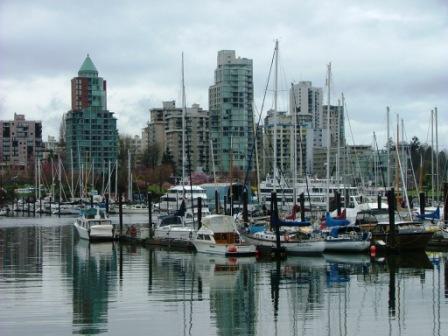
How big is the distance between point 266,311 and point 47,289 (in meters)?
12.7

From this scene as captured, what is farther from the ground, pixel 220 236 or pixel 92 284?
pixel 220 236

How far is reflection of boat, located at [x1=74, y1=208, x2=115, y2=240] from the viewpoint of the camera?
74500 millimetres

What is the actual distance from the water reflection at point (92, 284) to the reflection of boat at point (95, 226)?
218 cm

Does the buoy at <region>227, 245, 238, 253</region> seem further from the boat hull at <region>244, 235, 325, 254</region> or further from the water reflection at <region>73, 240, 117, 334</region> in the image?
the water reflection at <region>73, 240, 117, 334</region>

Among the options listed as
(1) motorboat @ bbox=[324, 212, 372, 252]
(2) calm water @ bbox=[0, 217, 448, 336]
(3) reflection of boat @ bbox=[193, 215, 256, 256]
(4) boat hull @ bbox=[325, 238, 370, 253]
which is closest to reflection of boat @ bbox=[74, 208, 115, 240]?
(2) calm water @ bbox=[0, 217, 448, 336]

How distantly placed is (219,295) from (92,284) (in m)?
8.46

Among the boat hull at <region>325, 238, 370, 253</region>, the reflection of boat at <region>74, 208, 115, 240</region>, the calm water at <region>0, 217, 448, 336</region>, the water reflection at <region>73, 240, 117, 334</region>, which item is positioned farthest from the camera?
the reflection of boat at <region>74, 208, 115, 240</region>

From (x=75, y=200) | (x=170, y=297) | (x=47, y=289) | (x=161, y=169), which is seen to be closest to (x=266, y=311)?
(x=170, y=297)

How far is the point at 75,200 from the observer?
492ft

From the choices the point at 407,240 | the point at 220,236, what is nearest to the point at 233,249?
the point at 220,236

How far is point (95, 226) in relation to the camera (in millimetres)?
75062

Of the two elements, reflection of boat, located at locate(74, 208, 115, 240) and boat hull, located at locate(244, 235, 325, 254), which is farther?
reflection of boat, located at locate(74, 208, 115, 240)

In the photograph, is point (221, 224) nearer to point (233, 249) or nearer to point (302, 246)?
point (233, 249)

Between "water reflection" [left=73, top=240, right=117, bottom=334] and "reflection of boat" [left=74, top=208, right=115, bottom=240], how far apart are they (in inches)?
86.0
